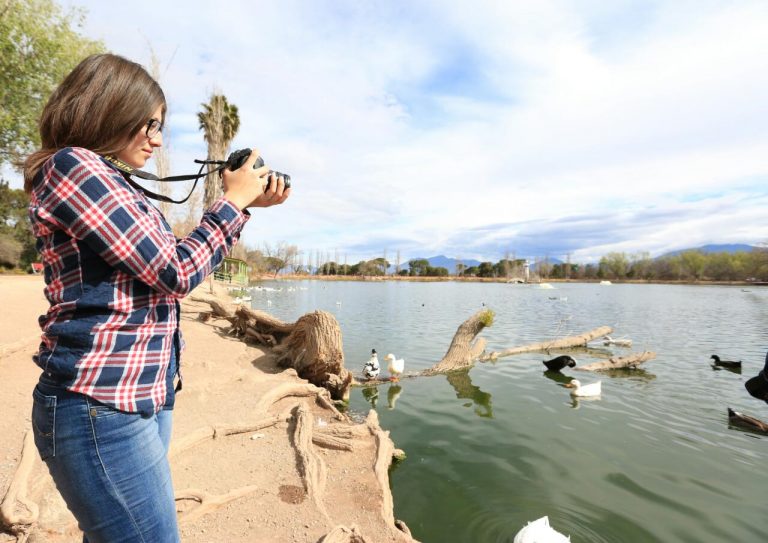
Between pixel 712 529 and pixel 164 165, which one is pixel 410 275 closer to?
pixel 164 165

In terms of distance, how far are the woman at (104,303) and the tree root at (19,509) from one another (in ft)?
8.95

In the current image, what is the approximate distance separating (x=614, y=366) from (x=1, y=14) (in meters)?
23.1

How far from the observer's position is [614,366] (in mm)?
12117

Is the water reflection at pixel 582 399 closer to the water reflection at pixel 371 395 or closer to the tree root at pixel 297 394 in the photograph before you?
the water reflection at pixel 371 395

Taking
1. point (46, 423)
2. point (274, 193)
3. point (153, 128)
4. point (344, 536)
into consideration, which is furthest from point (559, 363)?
point (46, 423)

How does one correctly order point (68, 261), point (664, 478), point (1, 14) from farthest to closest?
point (1, 14)
point (664, 478)
point (68, 261)

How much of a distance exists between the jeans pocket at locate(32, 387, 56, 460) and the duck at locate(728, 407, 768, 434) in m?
10.8

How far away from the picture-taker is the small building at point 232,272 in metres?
42.3

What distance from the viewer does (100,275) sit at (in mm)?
1163

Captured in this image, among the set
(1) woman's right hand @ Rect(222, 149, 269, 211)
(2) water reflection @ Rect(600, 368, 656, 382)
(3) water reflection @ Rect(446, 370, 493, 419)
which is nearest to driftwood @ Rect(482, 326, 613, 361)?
(3) water reflection @ Rect(446, 370, 493, 419)

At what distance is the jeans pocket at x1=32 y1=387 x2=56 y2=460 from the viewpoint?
112cm

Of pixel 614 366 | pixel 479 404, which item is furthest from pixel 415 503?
pixel 614 366

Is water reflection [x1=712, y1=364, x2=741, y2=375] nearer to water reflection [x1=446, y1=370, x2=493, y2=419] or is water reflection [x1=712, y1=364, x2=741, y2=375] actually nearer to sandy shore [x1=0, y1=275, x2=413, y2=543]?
water reflection [x1=446, y1=370, x2=493, y2=419]

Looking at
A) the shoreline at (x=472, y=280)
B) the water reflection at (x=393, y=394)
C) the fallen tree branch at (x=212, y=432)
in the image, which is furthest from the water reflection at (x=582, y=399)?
the shoreline at (x=472, y=280)
